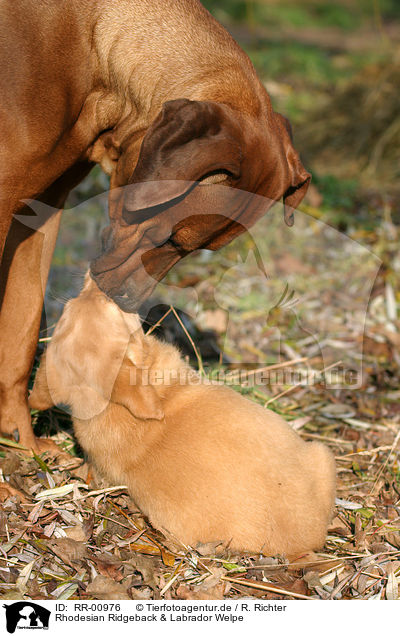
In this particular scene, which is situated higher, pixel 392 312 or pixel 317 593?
pixel 317 593

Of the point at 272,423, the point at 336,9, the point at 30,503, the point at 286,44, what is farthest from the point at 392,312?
the point at 336,9

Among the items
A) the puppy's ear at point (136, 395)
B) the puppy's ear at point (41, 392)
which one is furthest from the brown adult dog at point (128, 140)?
the puppy's ear at point (136, 395)

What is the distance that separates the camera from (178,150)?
2674 mm

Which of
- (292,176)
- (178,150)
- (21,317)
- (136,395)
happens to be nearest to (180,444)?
(136,395)

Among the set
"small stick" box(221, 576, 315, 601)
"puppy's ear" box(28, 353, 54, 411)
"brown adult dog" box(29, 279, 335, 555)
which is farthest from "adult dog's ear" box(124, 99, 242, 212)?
"small stick" box(221, 576, 315, 601)

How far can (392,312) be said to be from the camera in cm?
553

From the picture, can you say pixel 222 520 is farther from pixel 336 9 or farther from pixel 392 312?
pixel 336 9

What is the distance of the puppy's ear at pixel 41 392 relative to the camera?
127 inches
